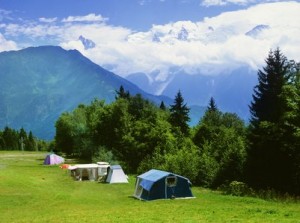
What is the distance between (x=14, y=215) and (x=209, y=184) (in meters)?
26.9

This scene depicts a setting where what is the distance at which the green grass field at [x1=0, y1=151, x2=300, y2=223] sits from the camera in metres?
24.7

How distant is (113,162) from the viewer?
2908 inches

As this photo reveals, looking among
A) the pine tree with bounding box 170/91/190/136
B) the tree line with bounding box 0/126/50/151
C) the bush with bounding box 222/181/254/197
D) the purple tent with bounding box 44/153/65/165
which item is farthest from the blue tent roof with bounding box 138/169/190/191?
the tree line with bounding box 0/126/50/151

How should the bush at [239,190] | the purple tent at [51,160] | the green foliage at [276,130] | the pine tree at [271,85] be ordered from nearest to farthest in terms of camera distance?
1. the green foliage at [276,130]
2. the bush at [239,190]
3. the pine tree at [271,85]
4. the purple tent at [51,160]

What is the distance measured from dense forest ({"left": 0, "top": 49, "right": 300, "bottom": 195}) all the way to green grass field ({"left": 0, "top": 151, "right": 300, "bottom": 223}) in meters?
5.89

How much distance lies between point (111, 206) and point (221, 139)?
28956 mm

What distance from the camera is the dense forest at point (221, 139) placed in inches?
1581

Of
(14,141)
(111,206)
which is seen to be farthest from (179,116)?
(14,141)

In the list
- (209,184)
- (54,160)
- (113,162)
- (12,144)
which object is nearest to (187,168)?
(209,184)

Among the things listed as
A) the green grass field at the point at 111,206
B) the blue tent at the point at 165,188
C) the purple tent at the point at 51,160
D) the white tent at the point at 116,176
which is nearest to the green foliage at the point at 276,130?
the green grass field at the point at 111,206

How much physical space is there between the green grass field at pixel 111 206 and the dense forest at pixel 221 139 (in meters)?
5.89

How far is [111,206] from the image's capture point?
33781 millimetres

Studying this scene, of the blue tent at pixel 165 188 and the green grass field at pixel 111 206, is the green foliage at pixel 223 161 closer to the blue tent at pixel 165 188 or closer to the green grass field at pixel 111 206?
the green grass field at pixel 111 206

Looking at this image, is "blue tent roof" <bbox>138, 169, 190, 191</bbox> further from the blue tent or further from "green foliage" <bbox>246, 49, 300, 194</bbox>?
"green foliage" <bbox>246, 49, 300, 194</bbox>
